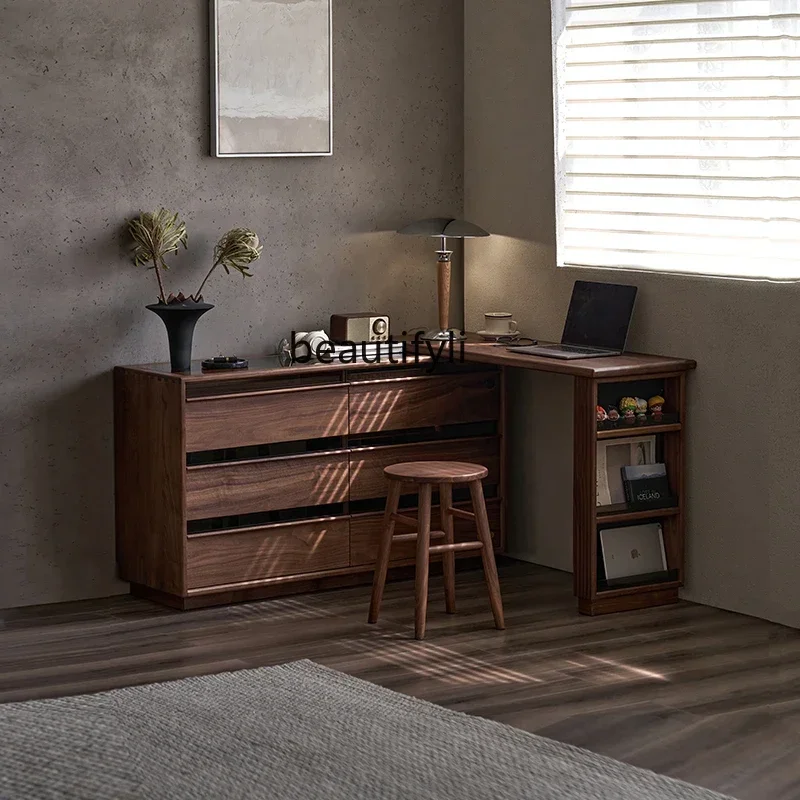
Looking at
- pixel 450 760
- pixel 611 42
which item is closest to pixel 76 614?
pixel 450 760

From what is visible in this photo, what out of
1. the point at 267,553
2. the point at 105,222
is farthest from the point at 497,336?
the point at 105,222

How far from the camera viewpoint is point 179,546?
5.28m

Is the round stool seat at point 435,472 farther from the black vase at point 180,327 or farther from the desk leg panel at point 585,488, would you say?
the black vase at point 180,327

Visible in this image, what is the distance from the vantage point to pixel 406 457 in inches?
227

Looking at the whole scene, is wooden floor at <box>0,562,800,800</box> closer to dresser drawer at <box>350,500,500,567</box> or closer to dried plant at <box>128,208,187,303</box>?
dresser drawer at <box>350,500,500,567</box>

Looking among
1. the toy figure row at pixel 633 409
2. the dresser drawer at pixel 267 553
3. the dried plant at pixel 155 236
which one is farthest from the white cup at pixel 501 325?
the dried plant at pixel 155 236

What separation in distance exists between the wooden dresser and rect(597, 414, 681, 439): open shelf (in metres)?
0.77

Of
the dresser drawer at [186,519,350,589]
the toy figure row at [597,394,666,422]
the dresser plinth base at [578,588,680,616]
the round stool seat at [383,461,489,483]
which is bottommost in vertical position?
the dresser plinth base at [578,588,680,616]

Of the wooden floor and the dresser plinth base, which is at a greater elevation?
the dresser plinth base

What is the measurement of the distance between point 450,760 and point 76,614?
1.97m

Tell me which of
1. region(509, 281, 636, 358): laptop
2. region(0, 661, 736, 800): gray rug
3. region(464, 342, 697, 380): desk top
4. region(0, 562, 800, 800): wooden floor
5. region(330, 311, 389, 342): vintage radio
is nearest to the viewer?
region(0, 661, 736, 800): gray rug

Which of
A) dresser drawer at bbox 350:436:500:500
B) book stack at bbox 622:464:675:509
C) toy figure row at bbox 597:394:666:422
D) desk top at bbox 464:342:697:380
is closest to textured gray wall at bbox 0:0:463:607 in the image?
dresser drawer at bbox 350:436:500:500

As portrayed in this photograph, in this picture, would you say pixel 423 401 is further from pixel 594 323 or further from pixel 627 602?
pixel 627 602

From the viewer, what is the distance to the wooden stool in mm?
5020
